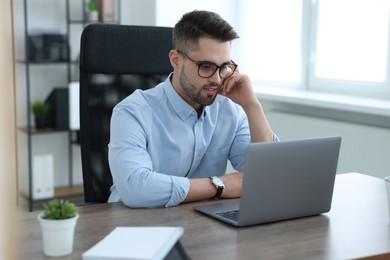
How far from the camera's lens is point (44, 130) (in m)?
3.91

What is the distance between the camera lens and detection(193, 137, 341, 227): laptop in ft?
4.04

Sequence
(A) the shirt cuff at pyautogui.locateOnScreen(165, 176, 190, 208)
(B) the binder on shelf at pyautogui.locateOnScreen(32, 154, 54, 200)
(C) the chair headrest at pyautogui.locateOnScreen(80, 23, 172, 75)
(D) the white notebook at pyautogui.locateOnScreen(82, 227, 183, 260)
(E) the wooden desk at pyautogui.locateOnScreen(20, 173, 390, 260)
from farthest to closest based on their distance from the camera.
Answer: (B) the binder on shelf at pyautogui.locateOnScreen(32, 154, 54, 200), (C) the chair headrest at pyautogui.locateOnScreen(80, 23, 172, 75), (A) the shirt cuff at pyautogui.locateOnScreen(165, 176, 190, 208), (E) the wooden desk at pyautogui.locateOnScreen(20, 173, 390, 260), (D) the white notebook at pyautogui.locateOnScreen(82, 227, 183, 260)

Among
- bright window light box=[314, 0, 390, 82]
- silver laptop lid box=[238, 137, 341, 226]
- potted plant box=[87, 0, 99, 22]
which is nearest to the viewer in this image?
silver laptop lid box=[238, 137, 341, 226]

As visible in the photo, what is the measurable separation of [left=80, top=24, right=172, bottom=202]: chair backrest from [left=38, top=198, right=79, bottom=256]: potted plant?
2.67ft

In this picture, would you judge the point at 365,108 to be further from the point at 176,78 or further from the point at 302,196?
the point at 302,196

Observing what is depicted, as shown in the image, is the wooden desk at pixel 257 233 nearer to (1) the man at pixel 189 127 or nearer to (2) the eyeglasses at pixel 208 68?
(1) the man at pixel 189 127

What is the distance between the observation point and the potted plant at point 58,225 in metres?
0.99

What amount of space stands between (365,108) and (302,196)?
1.68 metres

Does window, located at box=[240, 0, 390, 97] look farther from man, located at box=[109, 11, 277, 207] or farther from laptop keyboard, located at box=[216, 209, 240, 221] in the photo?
laptop keyboard, located at box=[216, 209, 240, 221]

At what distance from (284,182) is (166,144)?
0.49 m

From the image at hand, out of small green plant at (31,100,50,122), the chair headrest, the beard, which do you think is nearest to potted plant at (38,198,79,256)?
the beard

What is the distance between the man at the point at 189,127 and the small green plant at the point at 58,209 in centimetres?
44

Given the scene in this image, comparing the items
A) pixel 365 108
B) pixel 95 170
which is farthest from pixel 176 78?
pixel 365 108

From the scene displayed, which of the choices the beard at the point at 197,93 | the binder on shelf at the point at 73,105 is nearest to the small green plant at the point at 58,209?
the beard at the point at 197,93
